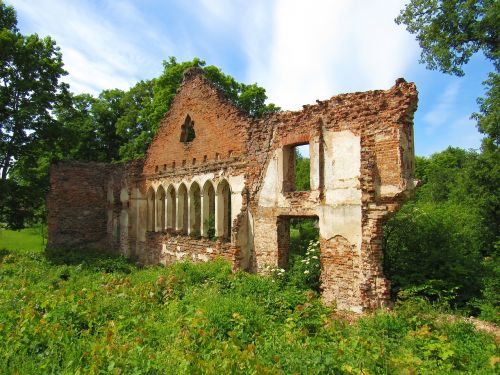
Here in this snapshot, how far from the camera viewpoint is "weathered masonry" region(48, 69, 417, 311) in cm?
788

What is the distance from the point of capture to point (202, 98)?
524 inches

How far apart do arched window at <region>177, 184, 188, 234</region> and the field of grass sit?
15.9 ft

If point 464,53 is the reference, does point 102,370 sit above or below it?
below

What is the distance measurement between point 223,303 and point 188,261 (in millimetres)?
5541

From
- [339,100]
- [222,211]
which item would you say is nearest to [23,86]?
[222,211]

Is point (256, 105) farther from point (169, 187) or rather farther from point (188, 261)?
point (188, 261)

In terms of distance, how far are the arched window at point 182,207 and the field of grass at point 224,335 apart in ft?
15.9

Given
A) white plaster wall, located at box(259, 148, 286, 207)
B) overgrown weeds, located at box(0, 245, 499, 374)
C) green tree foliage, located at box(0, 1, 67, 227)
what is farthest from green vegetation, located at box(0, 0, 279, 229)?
overgrown weeds, located at box(0, 245, 499, 374)

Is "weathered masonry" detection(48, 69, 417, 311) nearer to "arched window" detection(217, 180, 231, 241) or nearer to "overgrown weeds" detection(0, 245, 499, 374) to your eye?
"arched window" detection(217, 180, 231, 241)

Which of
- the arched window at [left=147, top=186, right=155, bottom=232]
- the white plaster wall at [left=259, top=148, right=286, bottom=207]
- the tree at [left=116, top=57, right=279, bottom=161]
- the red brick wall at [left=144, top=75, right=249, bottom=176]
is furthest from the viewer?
the tree at [left=116, top=57, right=279, bottom=161]

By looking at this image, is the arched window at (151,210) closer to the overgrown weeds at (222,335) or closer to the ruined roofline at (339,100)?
the ruined roofline at (339,100)

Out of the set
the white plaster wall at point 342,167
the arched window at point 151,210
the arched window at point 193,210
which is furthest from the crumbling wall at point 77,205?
the white plaster wall at point 342,167

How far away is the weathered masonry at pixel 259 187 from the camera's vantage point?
25.8 ft

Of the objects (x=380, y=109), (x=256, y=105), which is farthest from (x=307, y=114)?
(x=256, y=105)
